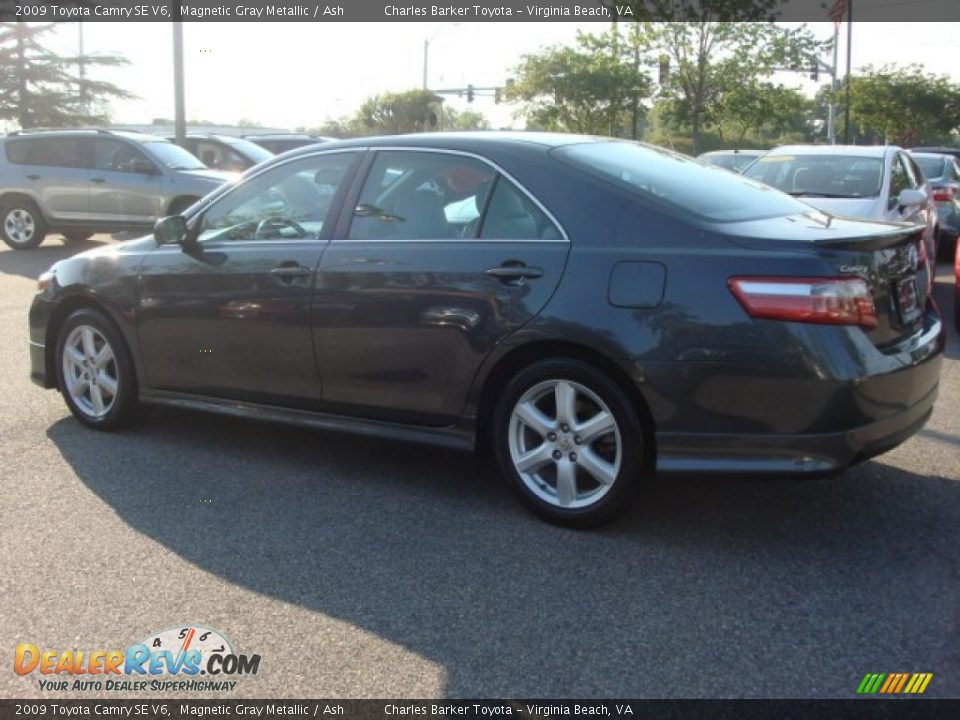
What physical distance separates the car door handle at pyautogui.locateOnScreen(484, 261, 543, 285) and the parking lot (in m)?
1.03

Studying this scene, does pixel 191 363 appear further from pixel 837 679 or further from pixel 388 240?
pixel 837 679

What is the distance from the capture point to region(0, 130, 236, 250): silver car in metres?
15.7

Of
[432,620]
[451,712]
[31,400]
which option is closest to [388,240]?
[432,620]

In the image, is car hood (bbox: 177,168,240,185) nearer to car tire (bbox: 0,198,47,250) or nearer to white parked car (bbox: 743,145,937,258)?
car tire (bbox: 0,198,47,250)

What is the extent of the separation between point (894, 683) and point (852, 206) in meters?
6.71

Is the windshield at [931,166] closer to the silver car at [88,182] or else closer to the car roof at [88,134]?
the silver car at [88,182]

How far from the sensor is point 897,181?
997 cm

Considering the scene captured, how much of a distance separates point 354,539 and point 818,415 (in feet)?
6.20

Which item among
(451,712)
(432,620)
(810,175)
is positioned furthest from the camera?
(810,175)

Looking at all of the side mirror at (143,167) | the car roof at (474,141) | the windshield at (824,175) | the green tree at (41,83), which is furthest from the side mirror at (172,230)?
the green tree at (41,83)

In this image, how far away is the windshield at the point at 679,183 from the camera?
4.34 metres

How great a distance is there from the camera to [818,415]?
12.6ft

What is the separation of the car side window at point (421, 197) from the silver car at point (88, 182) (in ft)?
36.9

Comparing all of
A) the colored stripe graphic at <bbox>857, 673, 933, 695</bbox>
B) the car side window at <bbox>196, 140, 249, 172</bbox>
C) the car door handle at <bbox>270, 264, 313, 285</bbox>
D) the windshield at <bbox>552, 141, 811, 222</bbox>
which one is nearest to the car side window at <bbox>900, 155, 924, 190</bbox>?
the windshield at <bbox>552, 141, 811, 222</bbox>
